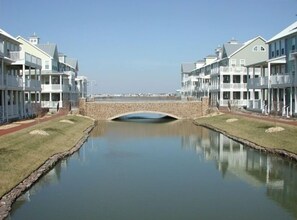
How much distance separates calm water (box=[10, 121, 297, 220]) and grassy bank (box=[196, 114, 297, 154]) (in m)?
1.23

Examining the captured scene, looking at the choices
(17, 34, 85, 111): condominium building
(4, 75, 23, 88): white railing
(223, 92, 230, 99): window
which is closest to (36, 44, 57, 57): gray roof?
(17, 34, 85, 111): condominium building

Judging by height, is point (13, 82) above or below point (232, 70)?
below

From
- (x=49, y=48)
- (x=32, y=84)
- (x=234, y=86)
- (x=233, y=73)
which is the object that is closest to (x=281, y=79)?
(x=234, y=86)

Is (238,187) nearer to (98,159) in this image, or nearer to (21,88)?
(98,159)

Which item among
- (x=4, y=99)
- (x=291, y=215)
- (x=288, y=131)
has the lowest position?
(x=291, y=215)

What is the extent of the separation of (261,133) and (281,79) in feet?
38.1

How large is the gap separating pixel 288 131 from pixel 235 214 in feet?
54.1

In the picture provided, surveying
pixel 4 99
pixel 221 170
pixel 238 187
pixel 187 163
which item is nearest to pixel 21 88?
pixel 4 99

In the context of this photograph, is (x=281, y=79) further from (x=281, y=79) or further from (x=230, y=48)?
(x=230, y=48)

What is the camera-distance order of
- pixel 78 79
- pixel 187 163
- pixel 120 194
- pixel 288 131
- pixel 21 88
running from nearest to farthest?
1. pixel 120 194
2. pixel 187 163
3. pixel 288 131
4. pixel 21 88
5. pixel 78 79

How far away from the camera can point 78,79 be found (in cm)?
8862

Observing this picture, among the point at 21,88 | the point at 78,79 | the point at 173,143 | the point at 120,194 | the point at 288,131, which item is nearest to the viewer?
the point at 120,194

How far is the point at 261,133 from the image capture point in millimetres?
33719

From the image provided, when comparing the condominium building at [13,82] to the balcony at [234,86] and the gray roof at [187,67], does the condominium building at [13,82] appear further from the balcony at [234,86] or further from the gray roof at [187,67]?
the gray roof at [187,67]
